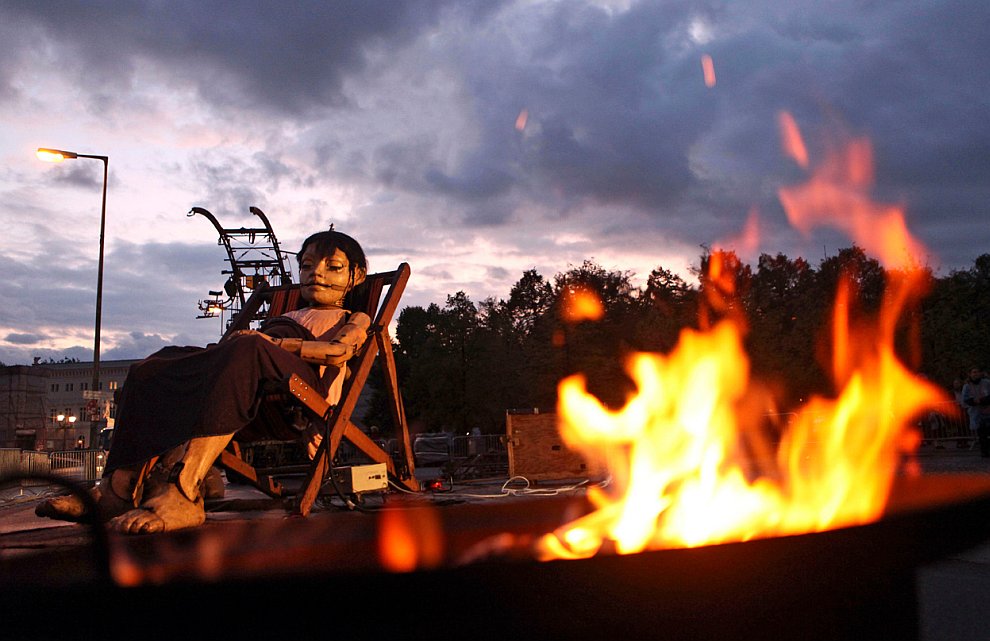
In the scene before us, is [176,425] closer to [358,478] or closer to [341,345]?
[358,478]

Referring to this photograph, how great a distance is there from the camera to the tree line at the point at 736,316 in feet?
76.3

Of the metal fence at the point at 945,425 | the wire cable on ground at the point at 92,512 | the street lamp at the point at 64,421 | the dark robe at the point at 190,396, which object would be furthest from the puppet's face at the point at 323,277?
the street lamp at the point at 64,421

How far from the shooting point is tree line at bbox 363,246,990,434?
23266 millimetres

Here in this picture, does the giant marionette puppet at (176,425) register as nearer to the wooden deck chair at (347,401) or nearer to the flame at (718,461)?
the wooden deck chair at (347,401)

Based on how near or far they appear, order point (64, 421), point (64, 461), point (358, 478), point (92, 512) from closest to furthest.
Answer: point (92, 512)
point (358, 478)
point (64, 461)
point (64, 421)

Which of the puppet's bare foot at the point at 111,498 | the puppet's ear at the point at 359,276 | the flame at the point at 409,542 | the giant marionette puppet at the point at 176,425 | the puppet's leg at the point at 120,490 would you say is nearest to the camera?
the flame at the point at 409,542

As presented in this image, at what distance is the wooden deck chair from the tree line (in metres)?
18.2

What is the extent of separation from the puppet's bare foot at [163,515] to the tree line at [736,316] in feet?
67.3

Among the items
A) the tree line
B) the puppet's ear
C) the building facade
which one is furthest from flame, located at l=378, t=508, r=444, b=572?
the tree line

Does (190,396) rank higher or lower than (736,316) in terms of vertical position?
lower

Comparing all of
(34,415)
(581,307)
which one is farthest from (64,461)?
(34,415)

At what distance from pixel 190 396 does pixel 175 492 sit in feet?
1.65

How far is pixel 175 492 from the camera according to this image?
3.25 m

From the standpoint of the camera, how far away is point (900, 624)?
175 cm
